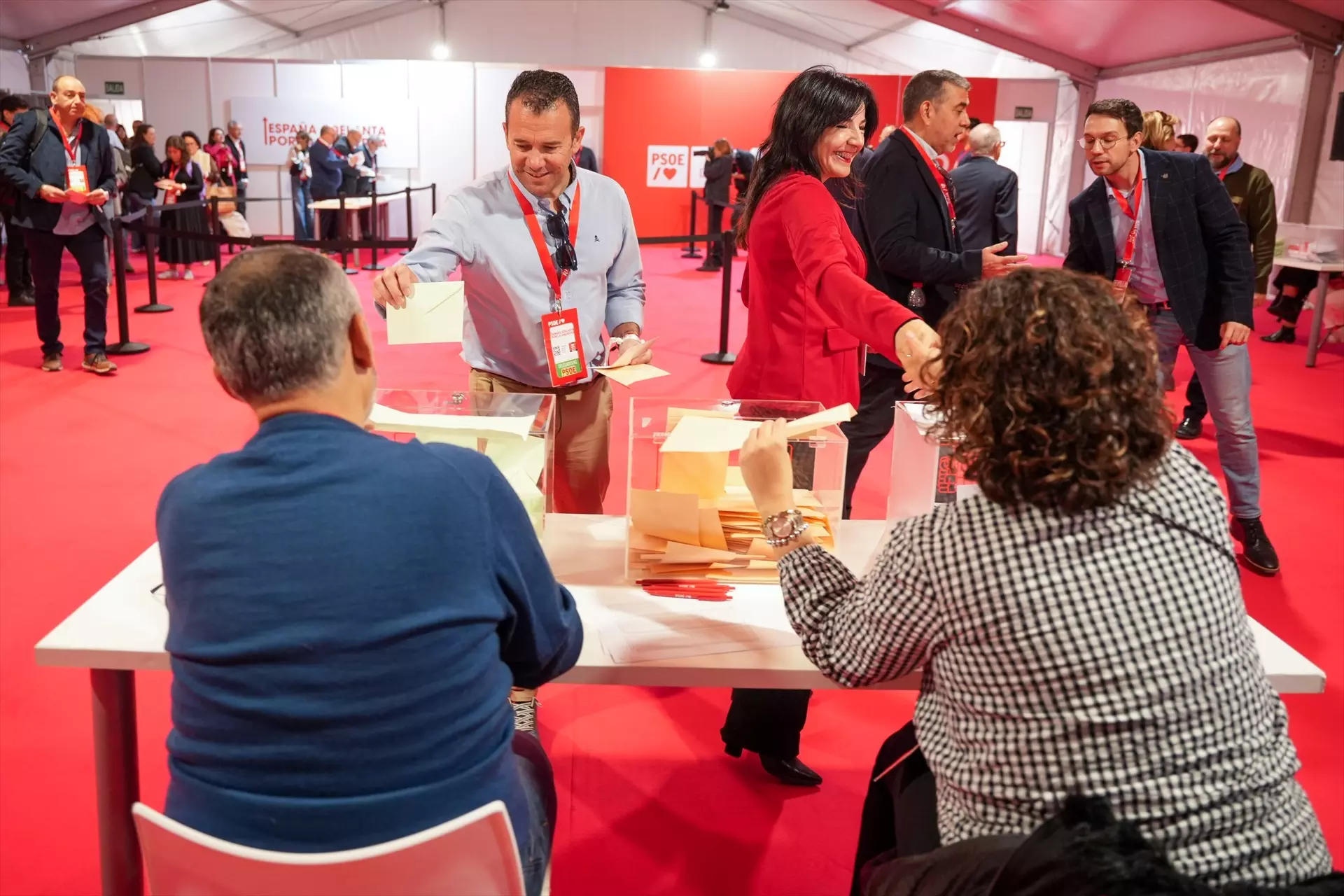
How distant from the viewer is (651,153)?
51.1 feet

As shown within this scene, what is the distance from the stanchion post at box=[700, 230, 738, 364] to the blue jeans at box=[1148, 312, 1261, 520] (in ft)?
10.3

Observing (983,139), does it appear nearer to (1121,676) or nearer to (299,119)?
(1121,676)

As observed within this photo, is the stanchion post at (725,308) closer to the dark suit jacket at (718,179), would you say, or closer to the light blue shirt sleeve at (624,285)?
the light blue shirt sleeve at (624,285)

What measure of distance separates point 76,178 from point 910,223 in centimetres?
470

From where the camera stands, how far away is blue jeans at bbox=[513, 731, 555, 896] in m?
1.40

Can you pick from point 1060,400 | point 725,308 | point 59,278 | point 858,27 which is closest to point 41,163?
point 59,278

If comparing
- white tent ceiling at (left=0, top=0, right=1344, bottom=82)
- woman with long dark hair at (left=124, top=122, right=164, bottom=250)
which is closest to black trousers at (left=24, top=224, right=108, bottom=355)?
woman with long dark hair at (left=124, top=122, right=164, bottom=250)

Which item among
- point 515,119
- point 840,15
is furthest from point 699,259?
point 515,119

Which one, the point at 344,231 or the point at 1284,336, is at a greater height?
the point at 344,231

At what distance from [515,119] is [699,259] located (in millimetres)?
11202

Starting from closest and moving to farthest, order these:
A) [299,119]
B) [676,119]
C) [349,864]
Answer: [349,864] < [299,119] < [676,119]

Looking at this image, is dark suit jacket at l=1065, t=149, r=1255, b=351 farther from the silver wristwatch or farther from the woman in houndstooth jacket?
the woman in houndstooth jacket

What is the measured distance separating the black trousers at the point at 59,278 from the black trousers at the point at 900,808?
219 inches

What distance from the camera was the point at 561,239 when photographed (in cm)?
258
